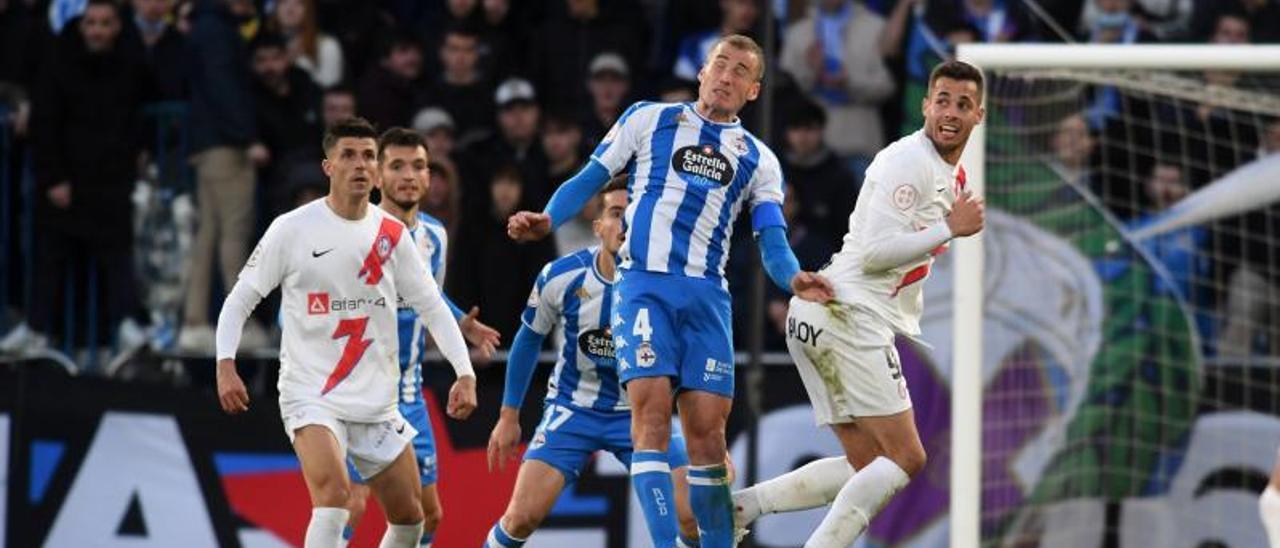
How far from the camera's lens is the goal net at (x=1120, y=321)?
1566 centimetres

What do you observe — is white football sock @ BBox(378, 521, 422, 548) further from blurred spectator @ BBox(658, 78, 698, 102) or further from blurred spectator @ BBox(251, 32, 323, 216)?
blurred spectator @ BBox(251, 32, 323, 216)

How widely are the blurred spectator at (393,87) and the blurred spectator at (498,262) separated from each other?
0.93 metres

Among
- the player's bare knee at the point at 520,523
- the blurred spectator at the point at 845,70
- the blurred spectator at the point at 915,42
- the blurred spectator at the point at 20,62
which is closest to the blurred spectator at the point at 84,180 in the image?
the blurred spectator at the point at 20,62

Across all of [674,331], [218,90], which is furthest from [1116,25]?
[674,331]

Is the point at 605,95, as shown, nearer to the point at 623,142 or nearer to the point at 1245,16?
the point at 1245,16

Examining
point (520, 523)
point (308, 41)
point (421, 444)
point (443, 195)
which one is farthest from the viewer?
point (308, 41)

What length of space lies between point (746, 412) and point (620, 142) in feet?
14.6

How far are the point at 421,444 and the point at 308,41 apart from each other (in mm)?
4450

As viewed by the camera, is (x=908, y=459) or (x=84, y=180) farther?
(x=84, y=180)

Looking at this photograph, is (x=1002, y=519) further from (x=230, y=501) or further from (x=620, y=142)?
(x=620, y=142)

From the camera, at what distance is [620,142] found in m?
11.0

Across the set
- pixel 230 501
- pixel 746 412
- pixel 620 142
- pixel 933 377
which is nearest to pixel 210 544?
pixel 230 501

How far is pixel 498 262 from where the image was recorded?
15.3 metres

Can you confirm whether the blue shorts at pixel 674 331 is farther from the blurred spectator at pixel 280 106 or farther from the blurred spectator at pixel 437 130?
the blurred spectator at pixel 280 106
